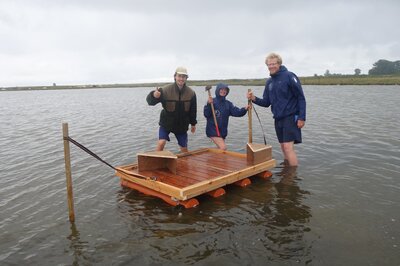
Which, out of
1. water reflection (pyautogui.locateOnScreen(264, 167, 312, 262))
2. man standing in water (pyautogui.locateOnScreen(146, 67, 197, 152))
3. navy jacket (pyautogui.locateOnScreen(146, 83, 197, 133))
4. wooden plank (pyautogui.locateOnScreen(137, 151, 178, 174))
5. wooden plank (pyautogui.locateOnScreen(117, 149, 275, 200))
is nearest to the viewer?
water reflection (pyautogui.locateOnScreen(264, 167, 312, 262))

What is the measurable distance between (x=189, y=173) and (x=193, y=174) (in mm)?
127

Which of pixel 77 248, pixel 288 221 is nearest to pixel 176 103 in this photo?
pixel 288 221

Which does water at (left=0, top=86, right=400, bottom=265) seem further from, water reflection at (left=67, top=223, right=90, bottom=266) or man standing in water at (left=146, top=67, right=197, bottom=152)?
man standing in water at (left=146, top=67, right=197, bottom=152)

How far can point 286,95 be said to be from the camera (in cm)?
862

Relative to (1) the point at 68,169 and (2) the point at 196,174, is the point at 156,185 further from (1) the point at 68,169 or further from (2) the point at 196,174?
(1) the point at 68,169

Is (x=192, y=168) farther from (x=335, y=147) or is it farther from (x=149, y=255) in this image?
(x=335, y=147)

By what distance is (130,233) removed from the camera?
20.1 feet

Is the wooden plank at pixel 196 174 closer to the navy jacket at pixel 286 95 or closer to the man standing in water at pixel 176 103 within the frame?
the man standing in water at pixel 176 103

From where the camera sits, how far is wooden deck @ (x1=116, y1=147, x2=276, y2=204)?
23.0ft

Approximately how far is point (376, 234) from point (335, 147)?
23.6ft

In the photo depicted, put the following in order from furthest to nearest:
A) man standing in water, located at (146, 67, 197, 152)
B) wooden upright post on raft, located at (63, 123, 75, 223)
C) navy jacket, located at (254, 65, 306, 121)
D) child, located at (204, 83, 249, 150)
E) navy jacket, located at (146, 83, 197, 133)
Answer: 1. child, located at (204, 83, 249, 150)
2. navy jacket, located at (146, 83, 197, 133)
3. man standing in water, located at (146, 67, 197, 152)
4. navy jacket, located at (254, 65, 306, 121)
5. wooden upright post on raft, located at (63, 123, 75, 223)

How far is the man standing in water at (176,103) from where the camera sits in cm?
870

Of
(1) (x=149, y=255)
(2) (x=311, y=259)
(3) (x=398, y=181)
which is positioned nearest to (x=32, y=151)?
(1) (x=149, y=255)

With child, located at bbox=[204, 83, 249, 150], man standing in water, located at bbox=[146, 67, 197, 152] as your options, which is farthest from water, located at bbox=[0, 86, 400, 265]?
man standing in water, located at bbox=[146, 67, 197, 152]
